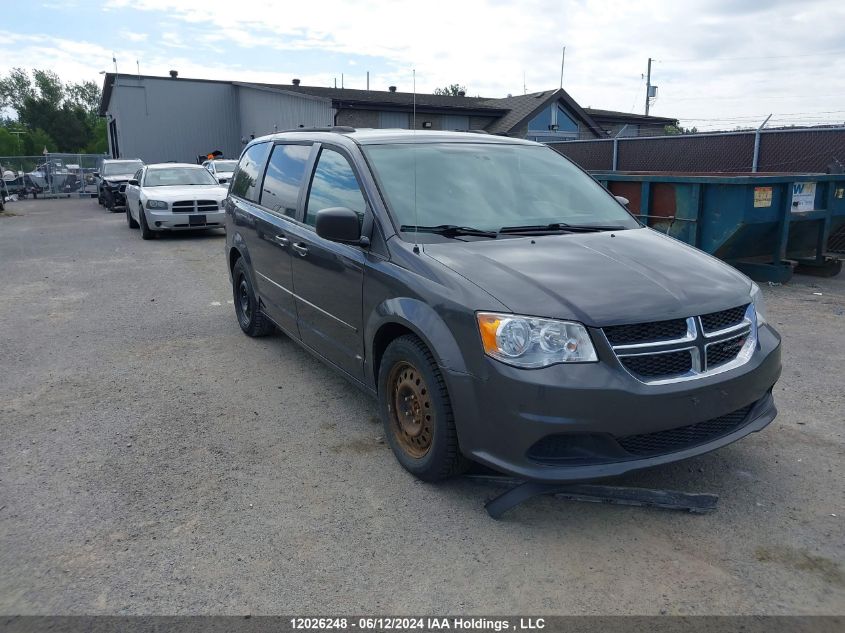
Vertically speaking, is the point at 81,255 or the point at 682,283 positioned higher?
the point at 682,283

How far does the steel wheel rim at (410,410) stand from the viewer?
353 cm

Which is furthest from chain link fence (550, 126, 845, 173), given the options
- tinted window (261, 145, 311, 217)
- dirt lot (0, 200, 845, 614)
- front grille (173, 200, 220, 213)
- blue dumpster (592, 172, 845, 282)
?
front grille (173, 200, 220, 213)

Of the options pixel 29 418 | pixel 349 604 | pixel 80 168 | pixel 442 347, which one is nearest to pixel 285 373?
pixel 29 418

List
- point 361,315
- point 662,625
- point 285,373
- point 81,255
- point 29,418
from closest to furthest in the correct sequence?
point 662,625 → point 361,315 → point 29,418 → point 285,373 → point 81,255

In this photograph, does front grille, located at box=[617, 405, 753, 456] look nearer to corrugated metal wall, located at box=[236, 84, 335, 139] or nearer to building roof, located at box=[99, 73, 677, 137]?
corrugated metal wall, located at box=[236, 84, 335, 139]

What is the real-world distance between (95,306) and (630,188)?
7183 millimetres

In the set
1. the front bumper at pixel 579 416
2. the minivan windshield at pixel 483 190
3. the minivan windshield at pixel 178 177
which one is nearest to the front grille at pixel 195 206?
the minivan windshield at pixel 178 177

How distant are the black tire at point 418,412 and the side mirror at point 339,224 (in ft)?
2.18

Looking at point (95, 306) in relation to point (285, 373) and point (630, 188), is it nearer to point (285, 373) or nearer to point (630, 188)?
point (285, 373)

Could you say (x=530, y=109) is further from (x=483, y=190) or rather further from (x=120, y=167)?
(x=483, y=190)

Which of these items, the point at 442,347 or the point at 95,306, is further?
the point at 95,306

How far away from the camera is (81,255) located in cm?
1291

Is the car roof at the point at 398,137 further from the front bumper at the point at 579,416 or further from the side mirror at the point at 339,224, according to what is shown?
the front bumper at the point at 579,416

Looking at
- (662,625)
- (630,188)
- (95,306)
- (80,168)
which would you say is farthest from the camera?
(80,168)
